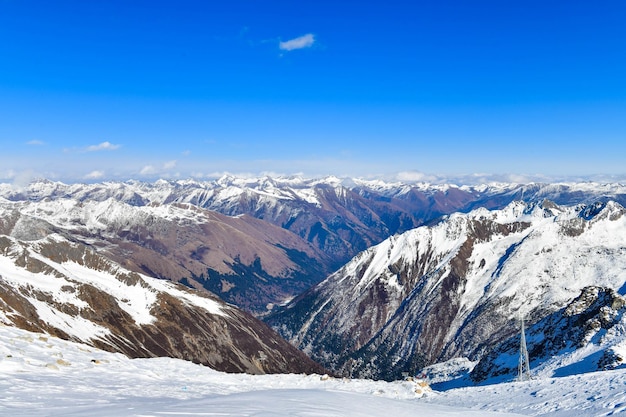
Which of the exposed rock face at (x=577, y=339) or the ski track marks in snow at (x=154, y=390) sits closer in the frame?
the ski track marks in snow at (x=154, y=390)

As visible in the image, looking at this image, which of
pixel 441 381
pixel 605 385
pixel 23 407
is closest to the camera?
pixel 23 407

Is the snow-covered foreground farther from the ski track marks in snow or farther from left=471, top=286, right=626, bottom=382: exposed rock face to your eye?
left=471, top=286, right=626, bottom=382: exposed rock face

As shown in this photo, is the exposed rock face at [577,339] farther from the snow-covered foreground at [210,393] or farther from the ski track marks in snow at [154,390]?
the ski track marks in snow at [154,390]

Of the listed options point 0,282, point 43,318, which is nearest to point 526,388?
point 43,318

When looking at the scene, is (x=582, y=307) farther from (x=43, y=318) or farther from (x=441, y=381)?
(x=43, y=318)

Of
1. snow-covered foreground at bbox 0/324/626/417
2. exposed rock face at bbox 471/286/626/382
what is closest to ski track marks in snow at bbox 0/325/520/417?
snow-covered foreground at bbox 0/324/626/417

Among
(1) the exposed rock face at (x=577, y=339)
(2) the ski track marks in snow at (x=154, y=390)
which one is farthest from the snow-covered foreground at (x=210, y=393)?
(1) the exposed rock face at (x=577, y=339)

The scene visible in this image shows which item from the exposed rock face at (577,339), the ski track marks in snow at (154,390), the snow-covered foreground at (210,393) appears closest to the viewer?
the ski track marks in snow at (154,390)
